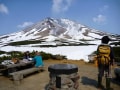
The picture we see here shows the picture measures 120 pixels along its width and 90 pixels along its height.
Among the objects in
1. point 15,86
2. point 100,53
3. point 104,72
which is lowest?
point 15,86

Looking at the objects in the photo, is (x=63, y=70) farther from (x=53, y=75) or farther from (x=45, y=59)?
(x=45, y=59)

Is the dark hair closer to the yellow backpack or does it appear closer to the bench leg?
the yellow backpack

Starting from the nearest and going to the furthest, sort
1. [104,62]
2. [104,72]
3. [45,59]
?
1. [104,62]
2. [104,72]
3. [45,59]

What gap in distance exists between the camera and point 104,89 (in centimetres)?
834

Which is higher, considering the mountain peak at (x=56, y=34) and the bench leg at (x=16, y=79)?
the mountain peak at (x=56, y=34)

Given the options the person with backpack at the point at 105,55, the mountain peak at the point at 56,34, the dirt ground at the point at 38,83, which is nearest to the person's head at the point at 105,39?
the person with backpack at the point at 105,55

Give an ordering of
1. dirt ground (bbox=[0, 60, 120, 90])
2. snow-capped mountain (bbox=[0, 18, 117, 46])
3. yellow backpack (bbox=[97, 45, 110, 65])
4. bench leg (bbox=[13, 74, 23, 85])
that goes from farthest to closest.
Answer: snow-capped mountain (bbox=[0, 18, 117, 46]) < bench leg (bbox=[13, 74, 23, 85]) < dirt ground (bbox=[0, 60, 120, 90]) < yellow backpack (bbox=[97, 45, 110, 65])

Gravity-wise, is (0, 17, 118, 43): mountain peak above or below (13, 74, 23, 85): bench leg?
above

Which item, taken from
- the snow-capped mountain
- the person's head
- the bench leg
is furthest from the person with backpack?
the snow-capped mountain

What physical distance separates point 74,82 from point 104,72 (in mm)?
1909

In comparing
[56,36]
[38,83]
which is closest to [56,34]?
[56,36]

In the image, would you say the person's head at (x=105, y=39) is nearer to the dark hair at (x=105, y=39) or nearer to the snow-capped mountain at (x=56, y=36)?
the dark hair at (x=105, y=39)

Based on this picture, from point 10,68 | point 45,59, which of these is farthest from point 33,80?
point 45,59

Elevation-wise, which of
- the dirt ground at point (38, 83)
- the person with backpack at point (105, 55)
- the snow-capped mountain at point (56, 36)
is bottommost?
the dirt ground at point (38, 83)
